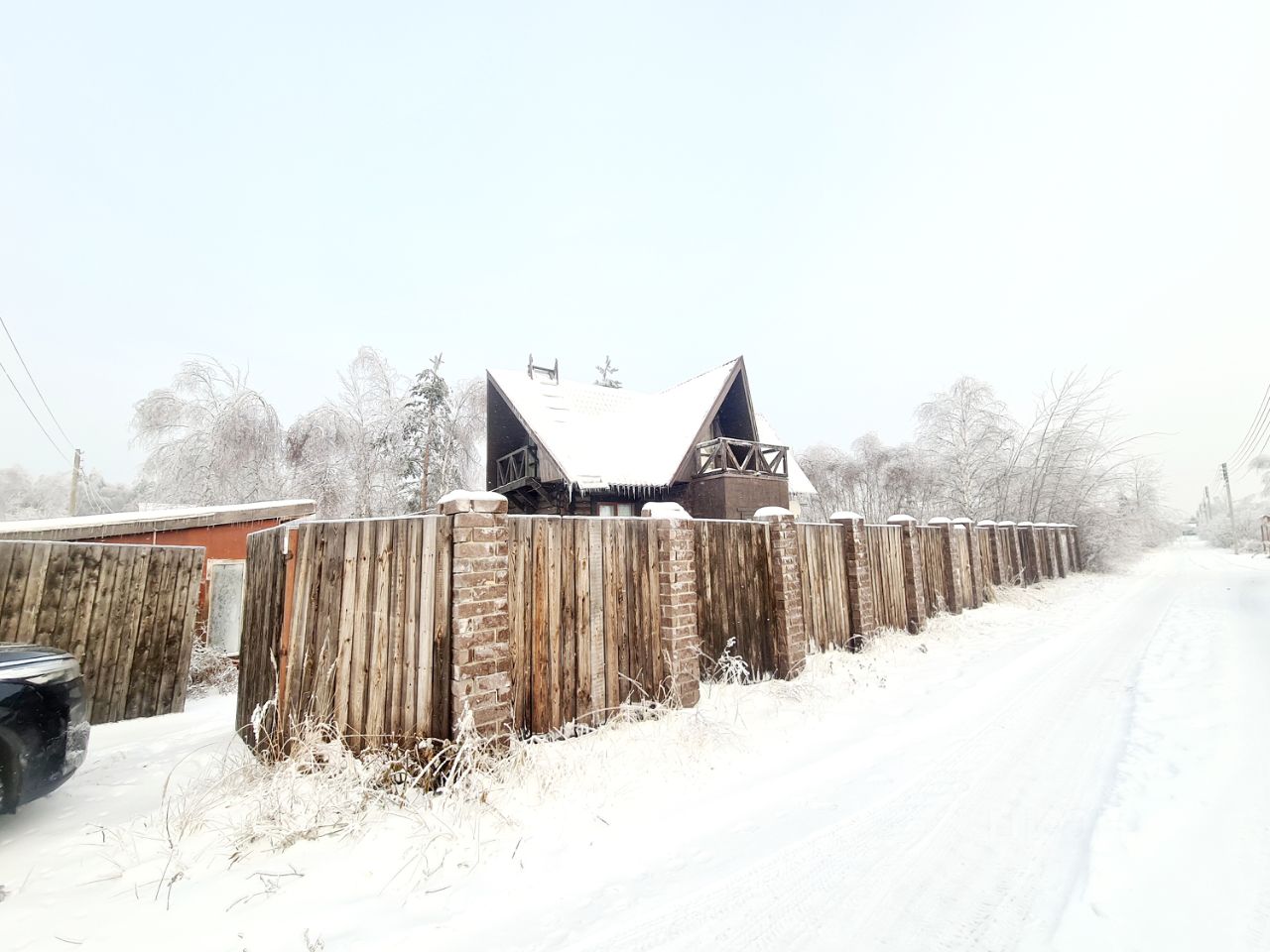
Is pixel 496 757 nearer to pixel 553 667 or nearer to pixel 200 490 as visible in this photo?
pixel 553 667

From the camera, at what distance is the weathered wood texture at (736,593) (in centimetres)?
580

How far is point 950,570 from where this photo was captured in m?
10.8

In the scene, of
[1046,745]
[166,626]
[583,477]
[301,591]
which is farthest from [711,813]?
[583,477]

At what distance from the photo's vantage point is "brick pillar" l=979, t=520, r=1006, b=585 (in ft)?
43.1

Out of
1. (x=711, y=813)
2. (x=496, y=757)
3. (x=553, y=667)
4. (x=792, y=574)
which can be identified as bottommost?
(x=711, y=813)

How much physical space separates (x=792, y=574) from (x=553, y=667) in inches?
134

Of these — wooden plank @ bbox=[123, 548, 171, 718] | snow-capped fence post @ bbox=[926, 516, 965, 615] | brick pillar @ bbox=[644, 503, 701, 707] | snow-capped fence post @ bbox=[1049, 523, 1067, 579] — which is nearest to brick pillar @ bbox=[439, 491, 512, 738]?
brick pillar @ bbox=[644, 503, 701, 707]

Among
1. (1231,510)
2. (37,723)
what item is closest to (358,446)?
(37,723)

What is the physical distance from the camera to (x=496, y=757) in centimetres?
353

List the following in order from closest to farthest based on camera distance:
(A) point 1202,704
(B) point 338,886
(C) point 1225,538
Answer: (B) point 338,886 → (A) point 1202,704 → (C) point 1225,538

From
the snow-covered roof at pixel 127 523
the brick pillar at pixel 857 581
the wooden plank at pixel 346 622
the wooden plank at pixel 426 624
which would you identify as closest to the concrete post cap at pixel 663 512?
the wooden plank at pixel 426 624

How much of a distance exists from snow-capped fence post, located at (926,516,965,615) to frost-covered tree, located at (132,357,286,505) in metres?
21.6

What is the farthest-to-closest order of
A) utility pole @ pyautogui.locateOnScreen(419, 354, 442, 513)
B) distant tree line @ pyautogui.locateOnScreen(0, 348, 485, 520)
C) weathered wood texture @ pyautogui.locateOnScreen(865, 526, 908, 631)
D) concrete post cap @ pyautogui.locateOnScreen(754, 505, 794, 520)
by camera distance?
1. utility pole @ pyautogui.locateOnScreen(419, 354, 442, 513)
2. distant tree line @ pyautogui.locateOnScreen(0, 348, 485, 520)
3. weathered wood texture @ pyautogui.locateOnScreen(865, 526, 908, 631)
4. concrete post cap @ pyautogui.locateOnScreen(754, 505, 794, 520)

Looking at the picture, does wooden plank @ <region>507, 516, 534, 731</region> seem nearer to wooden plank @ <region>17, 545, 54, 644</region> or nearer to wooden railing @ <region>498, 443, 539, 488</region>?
wooden plank @ <region>17, 545, 54, 644</region>
